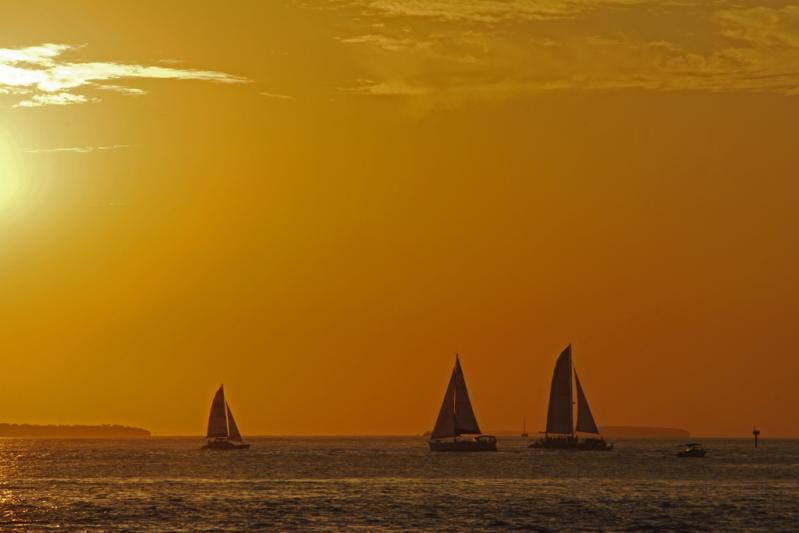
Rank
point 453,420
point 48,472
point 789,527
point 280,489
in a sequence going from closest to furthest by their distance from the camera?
point 789,527, point 280,489, point 48,472, point 453,420

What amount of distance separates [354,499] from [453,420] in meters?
80.1

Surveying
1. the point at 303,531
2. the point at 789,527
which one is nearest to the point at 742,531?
the point at 789,527

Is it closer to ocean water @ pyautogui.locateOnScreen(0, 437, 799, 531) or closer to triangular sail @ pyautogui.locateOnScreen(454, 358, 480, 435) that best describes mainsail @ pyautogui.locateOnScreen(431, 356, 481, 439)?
triangular sail @ pyautogui.locateOnScreen(454, 358, 480, 435)

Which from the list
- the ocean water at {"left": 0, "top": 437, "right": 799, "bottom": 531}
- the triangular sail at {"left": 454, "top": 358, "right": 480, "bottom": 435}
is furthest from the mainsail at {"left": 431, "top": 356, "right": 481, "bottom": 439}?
the ocean water at {"left": 0, "top": 437, "right": 799, "bottom": 531}

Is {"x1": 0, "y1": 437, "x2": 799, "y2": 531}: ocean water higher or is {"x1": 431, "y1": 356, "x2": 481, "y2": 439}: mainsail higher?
{"x1": 431, "y1": 356, "x2": 481, "y2": 439}: mainsail

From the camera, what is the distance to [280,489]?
13438 cm

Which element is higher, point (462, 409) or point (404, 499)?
point (462, 409)

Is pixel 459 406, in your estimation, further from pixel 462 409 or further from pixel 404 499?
pixel 404 499

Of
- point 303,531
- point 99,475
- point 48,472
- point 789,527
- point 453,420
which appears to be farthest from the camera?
point 453,420

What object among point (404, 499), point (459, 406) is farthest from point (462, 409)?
point (404, 499)

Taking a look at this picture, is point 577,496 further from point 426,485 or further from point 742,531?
point 742,531

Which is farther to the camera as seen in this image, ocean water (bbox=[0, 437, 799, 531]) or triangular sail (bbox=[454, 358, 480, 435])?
triangular sail (bbox=[454, 358, 480, 435])

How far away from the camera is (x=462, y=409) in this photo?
647ft

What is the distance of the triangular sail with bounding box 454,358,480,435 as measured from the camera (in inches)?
7677
